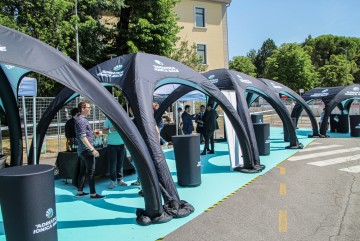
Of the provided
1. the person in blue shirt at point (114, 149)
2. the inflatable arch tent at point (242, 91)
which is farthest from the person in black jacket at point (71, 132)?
the inflatable arch tent at point (242, 91)

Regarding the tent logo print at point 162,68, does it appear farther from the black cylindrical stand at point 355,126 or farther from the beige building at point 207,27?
the beige building at point 207,27

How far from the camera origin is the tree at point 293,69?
1834 inches

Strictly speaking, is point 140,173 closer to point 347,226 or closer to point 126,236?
point 126,236

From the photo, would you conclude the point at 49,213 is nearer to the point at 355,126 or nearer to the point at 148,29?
the point at 355,126

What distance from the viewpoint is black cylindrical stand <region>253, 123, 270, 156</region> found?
39.0 ft

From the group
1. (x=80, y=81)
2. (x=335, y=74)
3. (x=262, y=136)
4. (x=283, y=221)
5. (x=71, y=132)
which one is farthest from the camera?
(x=335, y=74)

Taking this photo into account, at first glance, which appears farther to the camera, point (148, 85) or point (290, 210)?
point (148, 85)

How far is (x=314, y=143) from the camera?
51.0 ft

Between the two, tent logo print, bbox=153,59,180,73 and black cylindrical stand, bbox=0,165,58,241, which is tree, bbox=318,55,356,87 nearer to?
tent logo print, bbox=153,59,180,73

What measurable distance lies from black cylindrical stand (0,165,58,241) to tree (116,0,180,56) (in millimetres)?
17099

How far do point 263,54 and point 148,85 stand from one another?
7697cm

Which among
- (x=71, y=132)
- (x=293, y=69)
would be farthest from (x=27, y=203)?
(x=293, y=69)

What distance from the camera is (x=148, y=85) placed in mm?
7023

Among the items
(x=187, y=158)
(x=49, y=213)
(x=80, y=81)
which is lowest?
(x=49, y=213)
